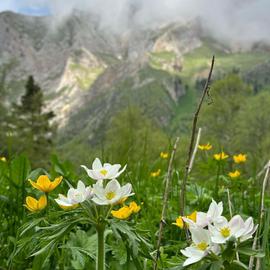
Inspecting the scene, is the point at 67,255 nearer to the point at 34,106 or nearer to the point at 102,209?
the point at 102,209

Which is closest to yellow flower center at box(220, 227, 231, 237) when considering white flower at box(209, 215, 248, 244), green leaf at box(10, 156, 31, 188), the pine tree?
white flower at box(209, 215, 248, 244)

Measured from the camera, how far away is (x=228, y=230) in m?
0.96

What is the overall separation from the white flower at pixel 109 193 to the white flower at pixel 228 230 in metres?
0.26

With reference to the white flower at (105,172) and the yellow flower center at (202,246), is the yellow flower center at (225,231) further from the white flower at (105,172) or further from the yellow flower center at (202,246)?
the white flower at (105,172)

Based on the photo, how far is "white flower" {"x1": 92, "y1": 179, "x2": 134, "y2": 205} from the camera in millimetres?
1136

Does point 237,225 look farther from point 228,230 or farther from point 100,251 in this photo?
point 100,251

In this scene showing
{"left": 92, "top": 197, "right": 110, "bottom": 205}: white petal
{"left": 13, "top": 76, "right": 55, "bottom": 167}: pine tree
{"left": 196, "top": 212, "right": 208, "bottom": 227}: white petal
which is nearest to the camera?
{"left": 196, "top": 212, "right": 208, "bottom": 227}: white petal

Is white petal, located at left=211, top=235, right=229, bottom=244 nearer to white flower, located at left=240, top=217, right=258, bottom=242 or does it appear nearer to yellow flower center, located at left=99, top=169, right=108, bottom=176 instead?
white flower, located at left=240, top=217, right=258, bottom=242

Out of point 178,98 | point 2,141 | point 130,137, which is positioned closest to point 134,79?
point 178,98

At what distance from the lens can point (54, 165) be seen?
98.3 inches

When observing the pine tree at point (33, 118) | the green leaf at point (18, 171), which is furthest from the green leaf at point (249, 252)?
the pine tree at point (33, 118)

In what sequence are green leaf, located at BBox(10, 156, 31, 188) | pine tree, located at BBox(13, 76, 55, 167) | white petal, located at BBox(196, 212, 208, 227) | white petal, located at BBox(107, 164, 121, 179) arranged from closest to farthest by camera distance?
white petal, located at BBox(196, 212, 208, 227) → white petal, located at BBox(107, 164, 121, 179) → green leaf, located at BBox(10, 156, 31, 188) → pine tree, located at BBox(13, 76, 55, 167)

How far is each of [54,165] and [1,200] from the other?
1.44 ft

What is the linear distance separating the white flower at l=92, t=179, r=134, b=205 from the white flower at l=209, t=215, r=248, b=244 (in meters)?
0.26
